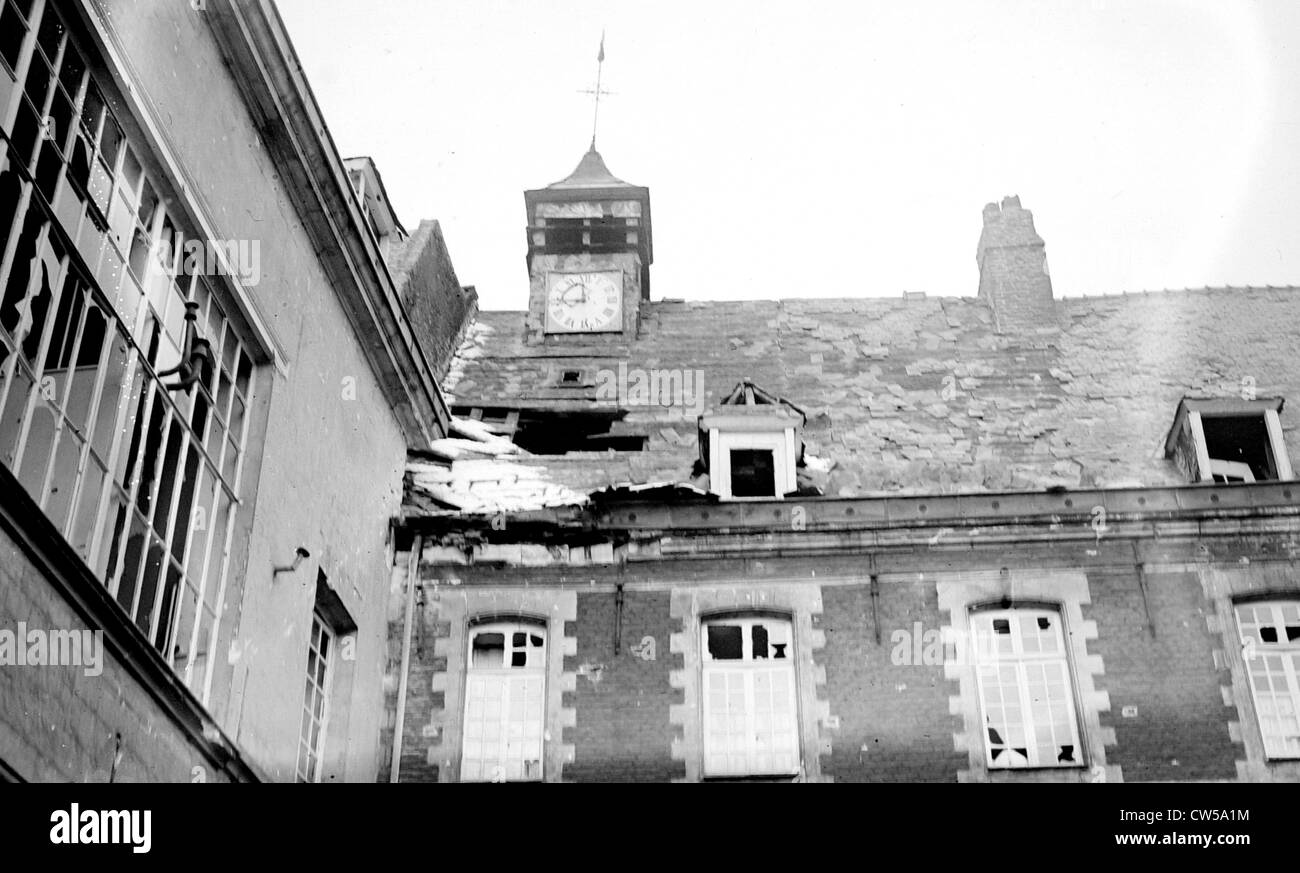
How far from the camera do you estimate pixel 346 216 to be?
14430 millimetres

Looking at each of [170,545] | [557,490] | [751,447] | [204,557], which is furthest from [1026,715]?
[170,545]

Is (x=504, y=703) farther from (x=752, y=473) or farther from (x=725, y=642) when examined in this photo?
(x=752, y=473)

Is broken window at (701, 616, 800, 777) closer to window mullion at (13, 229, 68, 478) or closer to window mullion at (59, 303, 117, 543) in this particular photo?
A: window mullion at (59, 303, 117, 543)

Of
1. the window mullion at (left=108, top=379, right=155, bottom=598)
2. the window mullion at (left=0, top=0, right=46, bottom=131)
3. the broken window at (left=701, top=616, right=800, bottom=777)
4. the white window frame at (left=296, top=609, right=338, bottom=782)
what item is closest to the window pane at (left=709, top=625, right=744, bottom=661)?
the broken window at (left=701, top=616, right=800, bottom=777)

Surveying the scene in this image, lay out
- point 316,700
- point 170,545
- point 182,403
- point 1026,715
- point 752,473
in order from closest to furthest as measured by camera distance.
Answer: point 170,545, point 182,403, point 316,700, point 1026,715, point 752,473

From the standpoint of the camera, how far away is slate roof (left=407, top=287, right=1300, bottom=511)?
19.2 meters

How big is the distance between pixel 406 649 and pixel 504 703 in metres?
1.17

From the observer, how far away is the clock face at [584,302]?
75.2ft

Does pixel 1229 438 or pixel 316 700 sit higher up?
pixel 1229 438

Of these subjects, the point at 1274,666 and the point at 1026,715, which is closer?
the point at 1026,715

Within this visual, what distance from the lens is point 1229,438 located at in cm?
1900

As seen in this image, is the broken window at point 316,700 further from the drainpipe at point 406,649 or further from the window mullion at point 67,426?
the window mullion at point 67,426
